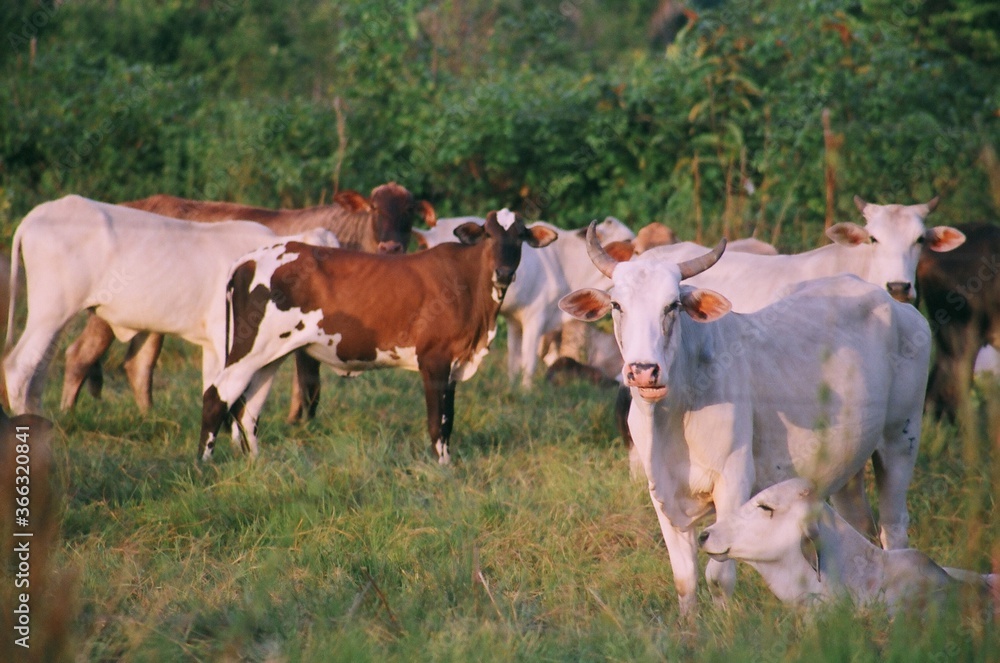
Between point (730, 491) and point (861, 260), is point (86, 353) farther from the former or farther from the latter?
point (730, 491)

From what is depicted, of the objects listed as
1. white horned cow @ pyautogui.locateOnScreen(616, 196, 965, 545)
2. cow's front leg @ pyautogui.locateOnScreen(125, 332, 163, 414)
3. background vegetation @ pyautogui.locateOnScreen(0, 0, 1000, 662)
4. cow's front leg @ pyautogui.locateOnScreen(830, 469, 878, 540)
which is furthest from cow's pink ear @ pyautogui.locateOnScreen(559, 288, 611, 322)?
cow's front leg @ pyautogui.locateOnScreen(125, 332, 163, 414)

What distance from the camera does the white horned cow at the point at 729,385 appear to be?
182 inches

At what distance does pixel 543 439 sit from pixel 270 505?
2.06 metres

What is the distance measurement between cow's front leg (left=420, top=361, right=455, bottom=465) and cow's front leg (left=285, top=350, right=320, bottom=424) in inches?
39.2

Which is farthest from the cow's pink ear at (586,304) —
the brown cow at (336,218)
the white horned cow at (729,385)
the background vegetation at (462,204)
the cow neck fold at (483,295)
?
the brown cow at (336,218)

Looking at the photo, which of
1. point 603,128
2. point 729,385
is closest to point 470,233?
point 729,385

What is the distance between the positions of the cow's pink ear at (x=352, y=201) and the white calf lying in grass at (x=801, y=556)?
605 cm

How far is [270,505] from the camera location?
6.10 m

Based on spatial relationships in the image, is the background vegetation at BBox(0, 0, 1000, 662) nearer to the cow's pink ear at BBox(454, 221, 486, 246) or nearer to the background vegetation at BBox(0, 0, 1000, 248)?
the background vegetation at BBox(0, 0, 1000, 248)

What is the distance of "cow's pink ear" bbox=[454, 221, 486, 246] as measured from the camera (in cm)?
778

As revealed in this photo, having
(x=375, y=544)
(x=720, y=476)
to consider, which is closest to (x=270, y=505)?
(x=375, y=544)

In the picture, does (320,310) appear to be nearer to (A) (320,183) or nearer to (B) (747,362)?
(B) (747,362)

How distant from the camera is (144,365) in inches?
342

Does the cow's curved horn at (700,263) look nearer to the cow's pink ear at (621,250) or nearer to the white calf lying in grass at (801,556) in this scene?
the white calf lying in grass at (801,556)
